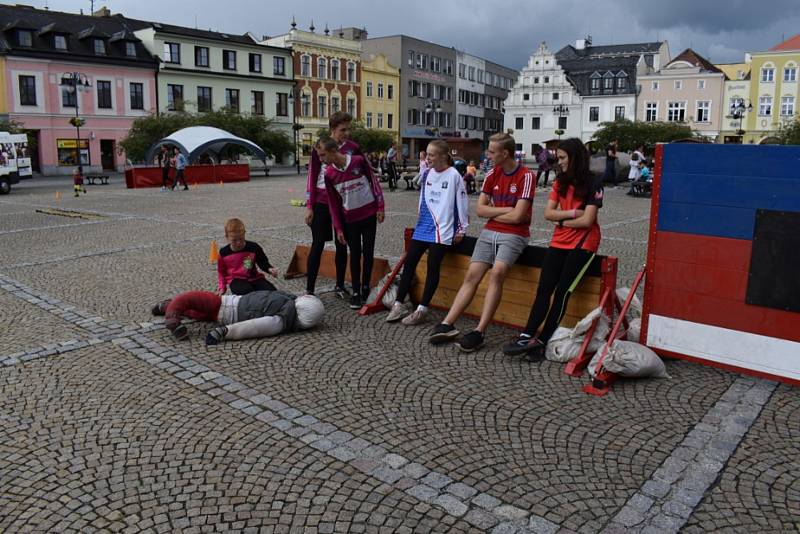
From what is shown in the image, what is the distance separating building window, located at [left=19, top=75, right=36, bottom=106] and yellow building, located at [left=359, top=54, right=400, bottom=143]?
3016cm

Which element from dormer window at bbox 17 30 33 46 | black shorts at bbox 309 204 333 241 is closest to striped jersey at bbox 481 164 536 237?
black shorts at bbox 309 204 333 241

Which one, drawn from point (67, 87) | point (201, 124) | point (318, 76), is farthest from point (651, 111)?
point (67, 87)

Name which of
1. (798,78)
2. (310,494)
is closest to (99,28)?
(310,494)

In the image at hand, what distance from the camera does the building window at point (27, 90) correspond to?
43.9 meters

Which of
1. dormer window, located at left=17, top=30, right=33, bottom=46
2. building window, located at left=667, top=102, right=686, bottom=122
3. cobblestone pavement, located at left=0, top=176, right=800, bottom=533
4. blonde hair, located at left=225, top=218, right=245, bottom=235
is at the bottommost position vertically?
cobblestone pavement, located at left=0, top=176, right=800, bottom=533

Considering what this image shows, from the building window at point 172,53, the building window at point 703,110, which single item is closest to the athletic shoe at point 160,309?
the building window at point 172,53

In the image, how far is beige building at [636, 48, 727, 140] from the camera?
228 ft

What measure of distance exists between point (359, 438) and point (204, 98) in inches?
2157

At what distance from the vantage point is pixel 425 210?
22.5 ft

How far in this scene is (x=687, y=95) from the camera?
70.9m

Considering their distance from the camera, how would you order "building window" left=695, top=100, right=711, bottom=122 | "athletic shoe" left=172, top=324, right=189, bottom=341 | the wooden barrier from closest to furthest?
"athletic shoe" left=172, top=324, right=189, bottom=341
the wooden barrier
"building window" left=695, top=100, right=711, bottom=122

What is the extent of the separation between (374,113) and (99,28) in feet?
91.3

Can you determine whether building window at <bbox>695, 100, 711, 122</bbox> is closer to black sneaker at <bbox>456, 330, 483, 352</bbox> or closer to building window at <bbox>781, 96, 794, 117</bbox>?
building window at <bbox>781, 96, 794, 117</bbox>

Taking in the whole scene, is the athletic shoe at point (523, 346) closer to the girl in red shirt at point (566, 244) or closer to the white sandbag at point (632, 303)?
the girl in red shirt at point (566, 244)
